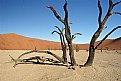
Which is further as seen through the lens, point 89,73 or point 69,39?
point 69,39

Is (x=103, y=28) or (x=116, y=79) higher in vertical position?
(x=103, y=28)

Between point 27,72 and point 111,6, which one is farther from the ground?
point 111,6

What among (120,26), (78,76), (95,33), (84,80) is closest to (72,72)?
(78,76)

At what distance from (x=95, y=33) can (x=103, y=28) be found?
1.74 feet

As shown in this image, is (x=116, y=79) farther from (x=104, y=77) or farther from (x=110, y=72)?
(x=110, y=72)

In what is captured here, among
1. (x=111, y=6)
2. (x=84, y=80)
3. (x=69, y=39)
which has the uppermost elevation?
(x=111, y=6)

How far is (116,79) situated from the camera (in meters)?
8.30

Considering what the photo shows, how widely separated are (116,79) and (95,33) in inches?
134

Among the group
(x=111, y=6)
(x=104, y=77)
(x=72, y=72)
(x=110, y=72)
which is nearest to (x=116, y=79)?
(x=104, y=77)

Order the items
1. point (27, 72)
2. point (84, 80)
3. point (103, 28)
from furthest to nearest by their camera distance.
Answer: point (103, 28) < point (27, 72) < point (84, 80)

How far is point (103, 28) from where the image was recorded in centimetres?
1080

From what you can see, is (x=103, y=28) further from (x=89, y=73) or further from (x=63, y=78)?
(x=63, y=78)

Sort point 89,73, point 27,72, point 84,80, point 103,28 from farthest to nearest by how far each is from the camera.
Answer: point 103,28 → point 27,72 → point 89,73 → point 84,80

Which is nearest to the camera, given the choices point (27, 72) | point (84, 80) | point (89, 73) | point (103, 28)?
point (84, 80)
